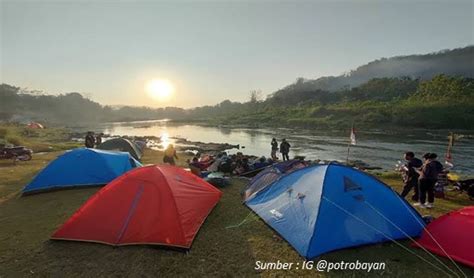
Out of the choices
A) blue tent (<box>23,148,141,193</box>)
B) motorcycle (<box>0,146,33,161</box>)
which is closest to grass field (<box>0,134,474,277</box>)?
blue tent (<box>23,148,141,193</box>)

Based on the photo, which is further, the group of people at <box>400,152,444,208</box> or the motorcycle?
the motorcycle

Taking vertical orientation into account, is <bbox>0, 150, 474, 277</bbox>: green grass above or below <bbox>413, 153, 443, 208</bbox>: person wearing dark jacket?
below

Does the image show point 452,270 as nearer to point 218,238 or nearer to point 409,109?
point 218,238

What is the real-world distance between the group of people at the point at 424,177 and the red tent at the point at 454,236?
315 cm

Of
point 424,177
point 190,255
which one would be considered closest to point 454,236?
point 424,177

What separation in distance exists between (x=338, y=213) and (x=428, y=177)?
4.51 m

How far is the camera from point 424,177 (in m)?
9.42

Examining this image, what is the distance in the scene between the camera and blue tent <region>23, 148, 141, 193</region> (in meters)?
11.1

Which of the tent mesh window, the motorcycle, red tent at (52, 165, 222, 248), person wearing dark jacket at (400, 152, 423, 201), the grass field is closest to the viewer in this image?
the grass field

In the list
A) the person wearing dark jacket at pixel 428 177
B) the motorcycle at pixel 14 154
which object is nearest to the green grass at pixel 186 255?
the person wearing dark jacket at pixel 428 177

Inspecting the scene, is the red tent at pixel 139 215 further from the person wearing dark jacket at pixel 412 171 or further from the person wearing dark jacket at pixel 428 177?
the person wearing dark jacket at pixel 412 171

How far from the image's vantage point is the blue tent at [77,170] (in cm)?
1107

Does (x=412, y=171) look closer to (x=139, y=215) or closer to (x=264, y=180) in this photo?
(x=264, y=180)

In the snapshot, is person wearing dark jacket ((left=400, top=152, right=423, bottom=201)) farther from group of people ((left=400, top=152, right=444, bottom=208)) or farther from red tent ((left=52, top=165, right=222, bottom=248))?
red tent ((left=52, top=165, right=222, bottom=248))
